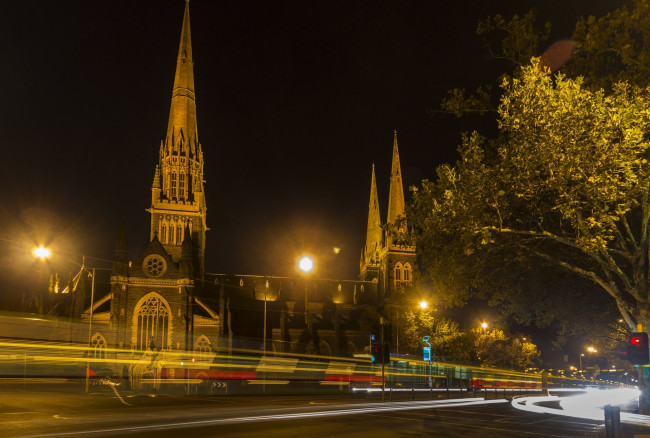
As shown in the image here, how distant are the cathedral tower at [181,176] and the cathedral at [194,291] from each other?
0.13m

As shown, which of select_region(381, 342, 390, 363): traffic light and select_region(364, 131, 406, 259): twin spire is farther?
select_region(364, 131, 406, 259): twin spire

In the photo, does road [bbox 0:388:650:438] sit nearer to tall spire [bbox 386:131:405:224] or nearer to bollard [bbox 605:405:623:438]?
bollard [bbox 605:405:623:438]

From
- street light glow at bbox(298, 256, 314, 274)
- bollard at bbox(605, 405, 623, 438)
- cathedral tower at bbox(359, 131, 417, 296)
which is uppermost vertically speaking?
cathedral tower at bbox(359, 131, 417, 296)

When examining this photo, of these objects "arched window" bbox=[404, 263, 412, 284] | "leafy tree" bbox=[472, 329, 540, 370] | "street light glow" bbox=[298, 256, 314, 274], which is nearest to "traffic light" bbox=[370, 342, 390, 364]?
"street light glow" bbox=[298, 256, 314, 274]

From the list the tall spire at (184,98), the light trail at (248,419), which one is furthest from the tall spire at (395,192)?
the light trail at (248,419)

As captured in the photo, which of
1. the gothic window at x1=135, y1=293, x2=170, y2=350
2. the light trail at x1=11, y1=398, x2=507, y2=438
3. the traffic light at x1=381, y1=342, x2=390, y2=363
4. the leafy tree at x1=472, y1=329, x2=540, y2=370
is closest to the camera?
the light trail at x1=11, y1=398, x2=507, y2=438

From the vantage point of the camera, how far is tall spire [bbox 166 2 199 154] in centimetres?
8119

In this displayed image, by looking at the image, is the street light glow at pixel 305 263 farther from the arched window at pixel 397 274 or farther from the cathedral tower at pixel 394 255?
the arched window at pixel 397 274

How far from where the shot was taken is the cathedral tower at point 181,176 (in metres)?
78.9

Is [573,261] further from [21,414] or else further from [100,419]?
[21,414]

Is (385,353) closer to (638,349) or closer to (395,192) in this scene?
(638,349)

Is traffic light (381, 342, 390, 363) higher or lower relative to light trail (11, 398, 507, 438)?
higher

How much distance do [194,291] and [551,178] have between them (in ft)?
202

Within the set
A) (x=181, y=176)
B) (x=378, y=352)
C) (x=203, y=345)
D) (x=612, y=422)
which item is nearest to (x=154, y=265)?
(x=203, y=345)
